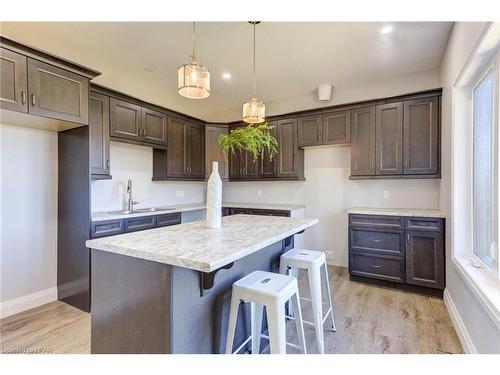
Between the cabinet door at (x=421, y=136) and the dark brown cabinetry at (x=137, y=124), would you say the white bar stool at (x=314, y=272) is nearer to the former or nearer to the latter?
the cabinet door at (x=421, y=136)

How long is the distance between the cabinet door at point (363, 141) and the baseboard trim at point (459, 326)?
1.67m

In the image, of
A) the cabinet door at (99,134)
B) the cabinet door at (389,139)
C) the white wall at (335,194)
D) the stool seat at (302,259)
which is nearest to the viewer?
the stool seat at (302,259)

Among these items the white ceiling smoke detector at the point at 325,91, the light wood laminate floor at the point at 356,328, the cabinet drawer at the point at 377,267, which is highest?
the white ceiling smoke detector at the point at 325,91

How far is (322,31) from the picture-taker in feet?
8.67

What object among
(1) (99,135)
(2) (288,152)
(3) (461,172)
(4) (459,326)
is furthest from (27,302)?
(3) (461,172)

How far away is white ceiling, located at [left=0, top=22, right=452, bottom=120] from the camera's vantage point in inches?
103

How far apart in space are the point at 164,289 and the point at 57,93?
2.26 m

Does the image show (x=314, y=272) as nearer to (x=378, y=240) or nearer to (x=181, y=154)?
(x=378, y=240)

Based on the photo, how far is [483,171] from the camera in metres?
2.09

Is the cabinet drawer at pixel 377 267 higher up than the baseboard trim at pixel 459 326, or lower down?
higher up

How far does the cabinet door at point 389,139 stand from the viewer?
135 inches

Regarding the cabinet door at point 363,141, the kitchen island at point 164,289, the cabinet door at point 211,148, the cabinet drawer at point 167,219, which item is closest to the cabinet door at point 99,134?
the cabinet drawer at point 167,219

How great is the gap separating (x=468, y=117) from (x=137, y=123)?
368 centimetres
